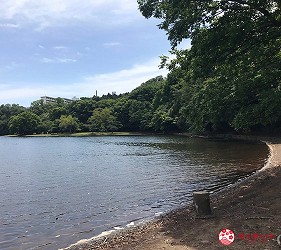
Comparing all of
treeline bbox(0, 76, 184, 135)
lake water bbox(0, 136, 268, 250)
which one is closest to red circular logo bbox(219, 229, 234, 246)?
lake water bbox(0, 136, 268, 250)

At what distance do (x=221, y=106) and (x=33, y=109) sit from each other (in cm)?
16410

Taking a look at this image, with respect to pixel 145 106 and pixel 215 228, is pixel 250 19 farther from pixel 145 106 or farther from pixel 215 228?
pixel 145 106

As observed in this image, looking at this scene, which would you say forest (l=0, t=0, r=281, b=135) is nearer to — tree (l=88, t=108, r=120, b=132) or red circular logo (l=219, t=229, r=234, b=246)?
red circular logo (l=219, t=229, r=234, b=246)

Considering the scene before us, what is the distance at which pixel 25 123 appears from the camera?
135625 millimetres

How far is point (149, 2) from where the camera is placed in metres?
14.2

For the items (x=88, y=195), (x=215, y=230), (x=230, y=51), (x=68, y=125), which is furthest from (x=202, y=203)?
(x=68, y=125)

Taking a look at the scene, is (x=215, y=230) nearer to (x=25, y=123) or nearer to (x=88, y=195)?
(x=88, y=195)

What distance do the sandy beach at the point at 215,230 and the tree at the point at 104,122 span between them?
110373 millimetres

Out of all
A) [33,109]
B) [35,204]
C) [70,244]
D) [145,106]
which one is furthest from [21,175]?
[33,109]

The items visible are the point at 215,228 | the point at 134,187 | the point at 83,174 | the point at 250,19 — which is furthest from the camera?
the point at 83,174

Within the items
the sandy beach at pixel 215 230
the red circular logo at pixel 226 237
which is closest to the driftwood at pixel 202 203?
the sandy beach at pixel 215 230

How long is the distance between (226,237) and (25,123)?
453 feet

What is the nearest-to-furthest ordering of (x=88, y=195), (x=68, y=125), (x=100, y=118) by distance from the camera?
(x=88, y=195) → (x=100, y=118) → (x=68, y=125)

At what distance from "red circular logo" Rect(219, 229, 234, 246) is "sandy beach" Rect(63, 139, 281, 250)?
101mm
